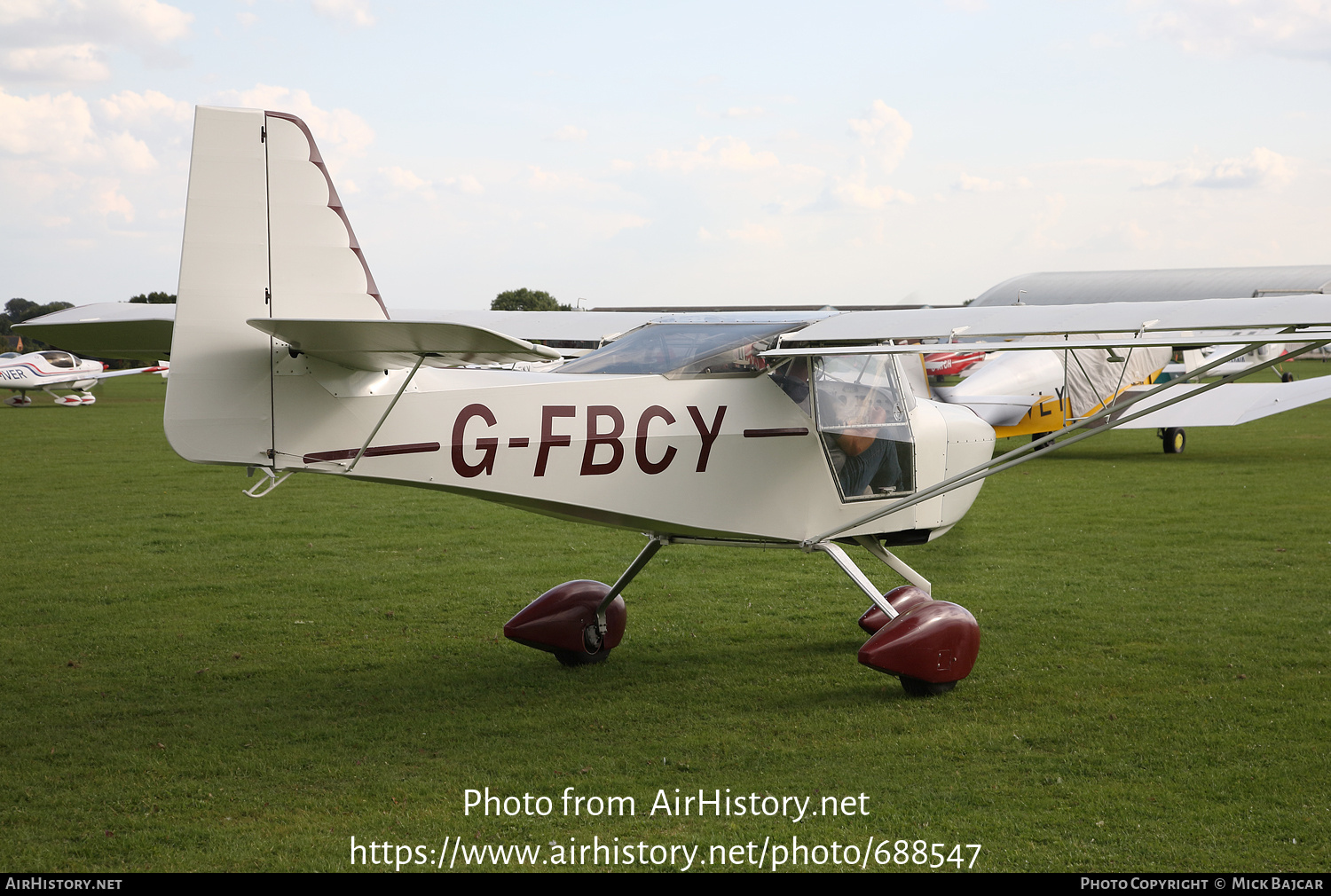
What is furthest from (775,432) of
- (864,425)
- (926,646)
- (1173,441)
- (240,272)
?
(1173,441)

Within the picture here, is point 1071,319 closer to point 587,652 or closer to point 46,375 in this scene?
point 587,652

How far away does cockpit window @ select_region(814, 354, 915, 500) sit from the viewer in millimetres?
6402

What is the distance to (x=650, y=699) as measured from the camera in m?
6.39

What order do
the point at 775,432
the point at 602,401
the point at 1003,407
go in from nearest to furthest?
the point at 602,401, the point at 775,432, the point at 1003,407

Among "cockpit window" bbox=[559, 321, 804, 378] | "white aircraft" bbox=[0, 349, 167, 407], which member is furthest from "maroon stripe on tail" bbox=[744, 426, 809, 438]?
"white aircraft" bbox=[0, 349, 167, 407]

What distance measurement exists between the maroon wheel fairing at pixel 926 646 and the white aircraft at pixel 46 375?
119ft

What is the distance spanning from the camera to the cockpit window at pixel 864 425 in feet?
21.0

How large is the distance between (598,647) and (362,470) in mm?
2705

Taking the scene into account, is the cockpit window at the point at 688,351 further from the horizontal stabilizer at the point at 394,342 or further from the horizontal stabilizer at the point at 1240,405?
the horizontal stabilizer at the point at 1240,405

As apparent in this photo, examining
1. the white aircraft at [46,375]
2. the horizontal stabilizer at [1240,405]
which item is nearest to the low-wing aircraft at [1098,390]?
the horizontal stabilizer at [1240,405]

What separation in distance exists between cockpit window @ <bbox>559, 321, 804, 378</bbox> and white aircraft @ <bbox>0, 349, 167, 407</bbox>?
115ft

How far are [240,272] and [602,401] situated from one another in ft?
6.37

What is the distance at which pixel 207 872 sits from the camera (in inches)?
162
